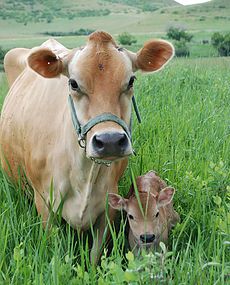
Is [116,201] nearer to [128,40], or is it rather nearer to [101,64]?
[101,64]

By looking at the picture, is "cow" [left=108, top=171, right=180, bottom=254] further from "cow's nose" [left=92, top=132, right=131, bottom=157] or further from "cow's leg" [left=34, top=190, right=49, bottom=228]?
"cow's nose" [left=92, top=132, right=131, bottom=157]

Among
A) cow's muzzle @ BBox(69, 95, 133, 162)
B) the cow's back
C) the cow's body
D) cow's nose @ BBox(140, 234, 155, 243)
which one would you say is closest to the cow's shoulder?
the cow's back

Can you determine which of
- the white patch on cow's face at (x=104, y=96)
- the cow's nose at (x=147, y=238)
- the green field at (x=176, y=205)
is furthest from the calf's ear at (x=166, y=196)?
the white patch on cow's face at (x=104, y=96)

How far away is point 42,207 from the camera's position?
396 cm

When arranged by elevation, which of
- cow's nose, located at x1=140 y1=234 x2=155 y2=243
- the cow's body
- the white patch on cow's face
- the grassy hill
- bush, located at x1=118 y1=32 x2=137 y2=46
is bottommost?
the grassy hill

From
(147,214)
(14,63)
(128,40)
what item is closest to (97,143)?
(147,214)

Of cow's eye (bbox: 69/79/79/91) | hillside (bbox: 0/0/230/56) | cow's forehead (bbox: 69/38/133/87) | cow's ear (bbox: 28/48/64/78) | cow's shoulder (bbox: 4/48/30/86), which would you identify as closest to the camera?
cow's forehead (bbox: 69/38/133/87)

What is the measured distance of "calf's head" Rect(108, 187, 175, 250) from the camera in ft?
12.0

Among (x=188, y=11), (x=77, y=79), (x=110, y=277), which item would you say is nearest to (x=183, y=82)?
(x=77, y=79)

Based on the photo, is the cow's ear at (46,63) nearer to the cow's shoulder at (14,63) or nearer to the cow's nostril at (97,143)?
the cow's nostril at (97,143)

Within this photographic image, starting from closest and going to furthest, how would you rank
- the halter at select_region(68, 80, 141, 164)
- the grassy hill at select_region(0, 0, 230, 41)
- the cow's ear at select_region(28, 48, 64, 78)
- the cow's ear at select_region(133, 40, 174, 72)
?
the halter at select_region(68, 80, 141, 164) → the cow's ear at select_region(28, 48, 64, 78) → the cow's ear at select_region(133, 40, 174, 72) → the grassy hill at select_region(0, 0, 230, 41)

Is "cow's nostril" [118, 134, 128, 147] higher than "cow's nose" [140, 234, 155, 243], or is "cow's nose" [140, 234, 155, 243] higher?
"cow's nostril" [118, 134, 128, 147]

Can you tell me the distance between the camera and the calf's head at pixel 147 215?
12.0ft

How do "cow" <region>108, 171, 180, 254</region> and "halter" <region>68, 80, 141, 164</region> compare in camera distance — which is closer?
"halter" <region>68, 80, 141, 164</region>
